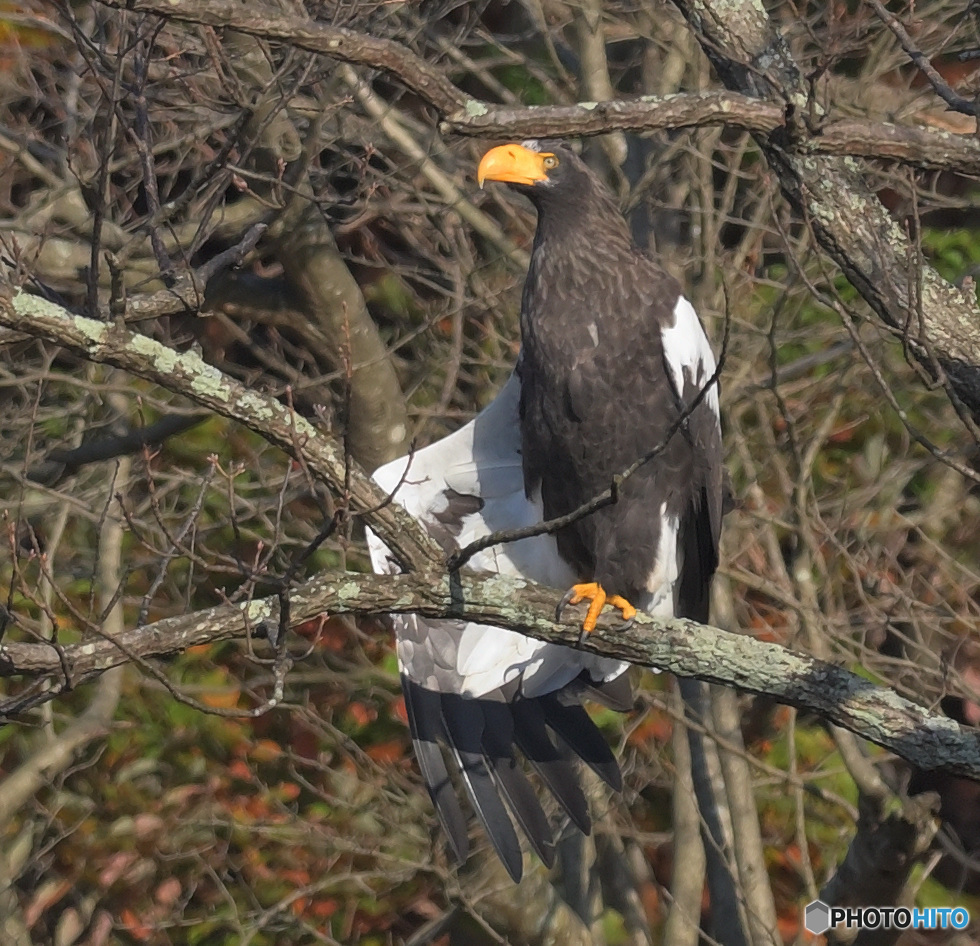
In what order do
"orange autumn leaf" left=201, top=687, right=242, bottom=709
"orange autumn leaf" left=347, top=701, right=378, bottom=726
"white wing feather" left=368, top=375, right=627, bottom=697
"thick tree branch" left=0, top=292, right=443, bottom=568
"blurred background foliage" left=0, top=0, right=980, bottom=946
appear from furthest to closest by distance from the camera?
"orange autumn leaf" left=347, top=701, right=378, bottom=726 → "orange autumn leaf" left=201, top=687, right=242, bottom=709 → "blurred background foliage" left=0, top=0, right=980, bottom=946 → "white wing feather" left=368, top=375, right=627, bottom=697 → "thick tree branch" left=0, top=292, right=443, bottom=568

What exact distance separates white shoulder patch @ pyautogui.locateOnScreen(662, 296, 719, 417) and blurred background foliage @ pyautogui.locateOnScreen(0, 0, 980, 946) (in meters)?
1.15

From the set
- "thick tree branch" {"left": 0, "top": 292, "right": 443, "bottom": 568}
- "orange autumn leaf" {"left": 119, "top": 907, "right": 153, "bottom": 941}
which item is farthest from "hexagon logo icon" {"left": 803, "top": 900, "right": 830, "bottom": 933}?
"orange autumn leaf" {"left": 119, "top": 907, "right": 153, "bottom": 941}

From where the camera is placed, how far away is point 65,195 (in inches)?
228

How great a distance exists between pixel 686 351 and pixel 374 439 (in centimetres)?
172

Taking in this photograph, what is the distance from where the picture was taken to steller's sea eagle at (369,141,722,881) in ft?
14.4

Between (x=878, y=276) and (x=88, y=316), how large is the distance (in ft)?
5.63

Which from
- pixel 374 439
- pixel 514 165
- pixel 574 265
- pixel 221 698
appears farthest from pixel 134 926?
pixel 514 165

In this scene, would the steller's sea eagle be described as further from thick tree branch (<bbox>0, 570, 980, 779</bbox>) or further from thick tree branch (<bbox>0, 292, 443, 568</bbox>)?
thick tree branch (<bbox>0, 292, 443, 568</bbox>)

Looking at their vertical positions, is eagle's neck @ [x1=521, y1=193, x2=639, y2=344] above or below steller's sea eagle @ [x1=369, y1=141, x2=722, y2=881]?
above

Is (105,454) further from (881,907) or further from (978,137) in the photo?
(978,137)

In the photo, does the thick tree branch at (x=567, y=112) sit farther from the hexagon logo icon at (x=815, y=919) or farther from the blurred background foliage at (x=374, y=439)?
the hexagon logo icon at (x=815, y=919)

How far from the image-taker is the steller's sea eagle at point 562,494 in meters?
4.38

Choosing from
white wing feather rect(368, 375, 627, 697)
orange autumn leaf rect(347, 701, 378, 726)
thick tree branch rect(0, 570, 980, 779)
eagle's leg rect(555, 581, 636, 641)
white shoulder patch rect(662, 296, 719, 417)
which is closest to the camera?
thick tree branch rect(0, 570, 980, 779)

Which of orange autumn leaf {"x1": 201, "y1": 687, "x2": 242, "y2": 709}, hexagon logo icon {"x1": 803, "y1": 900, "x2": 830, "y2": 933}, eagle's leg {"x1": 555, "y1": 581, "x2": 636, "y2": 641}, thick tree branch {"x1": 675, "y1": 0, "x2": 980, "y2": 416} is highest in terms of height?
thick tree branch {"x1": 675, "y1": 0, "x2": 980, "y2": 416}
